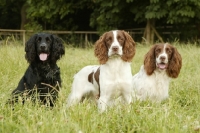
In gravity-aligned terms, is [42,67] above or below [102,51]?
below

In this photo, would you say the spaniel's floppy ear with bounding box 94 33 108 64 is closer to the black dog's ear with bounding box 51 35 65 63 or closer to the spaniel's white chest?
the black dog's ear with bounding box 51 35 65 63

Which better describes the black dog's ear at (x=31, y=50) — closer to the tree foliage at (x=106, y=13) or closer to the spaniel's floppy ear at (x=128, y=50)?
the spaniel's floppy ear at (x=128, y=50)

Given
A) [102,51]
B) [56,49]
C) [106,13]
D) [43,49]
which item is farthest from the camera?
[106,13]

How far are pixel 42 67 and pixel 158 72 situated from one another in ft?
6.01

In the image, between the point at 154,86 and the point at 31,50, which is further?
the point at 154,86

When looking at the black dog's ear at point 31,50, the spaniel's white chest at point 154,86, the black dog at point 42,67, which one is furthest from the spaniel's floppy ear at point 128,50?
the black dog's ear at point 31,50

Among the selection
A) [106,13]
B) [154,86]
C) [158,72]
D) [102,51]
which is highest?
[106,13]

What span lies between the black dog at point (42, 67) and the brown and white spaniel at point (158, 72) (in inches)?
52.4

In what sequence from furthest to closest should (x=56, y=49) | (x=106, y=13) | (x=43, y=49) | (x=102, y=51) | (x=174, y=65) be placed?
1. (x=106, y=13)
2. (x=174, y=65)
3. (x=56, y=49)
4. (x=43, y=49)
5. (x=102, y=51)

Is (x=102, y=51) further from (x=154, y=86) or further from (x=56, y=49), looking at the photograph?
(x=154, y=86)

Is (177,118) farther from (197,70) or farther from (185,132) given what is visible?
(197,70)

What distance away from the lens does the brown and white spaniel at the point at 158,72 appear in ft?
17.5

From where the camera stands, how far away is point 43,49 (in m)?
4.81

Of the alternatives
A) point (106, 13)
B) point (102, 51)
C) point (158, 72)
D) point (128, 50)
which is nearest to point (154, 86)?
point (158, 72)
